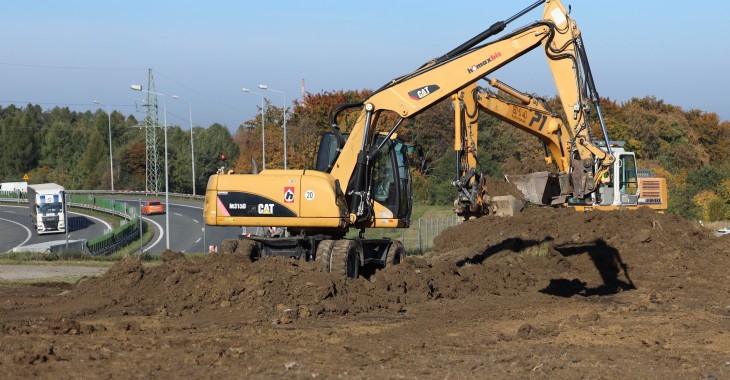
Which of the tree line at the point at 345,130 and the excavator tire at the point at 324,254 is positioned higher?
the tree line at the point at 345,130

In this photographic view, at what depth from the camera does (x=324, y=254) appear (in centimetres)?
1931

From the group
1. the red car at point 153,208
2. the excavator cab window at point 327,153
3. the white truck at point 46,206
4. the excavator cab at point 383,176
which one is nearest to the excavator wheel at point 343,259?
the excavator cab at point 383,176

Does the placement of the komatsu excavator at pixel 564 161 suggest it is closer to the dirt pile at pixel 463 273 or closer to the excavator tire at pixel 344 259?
the dirt pile at pixel 463 273

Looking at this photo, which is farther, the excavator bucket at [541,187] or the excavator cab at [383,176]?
the excavator bucket at [541,187]

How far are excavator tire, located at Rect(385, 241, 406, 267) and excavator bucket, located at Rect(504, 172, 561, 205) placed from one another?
364 cm

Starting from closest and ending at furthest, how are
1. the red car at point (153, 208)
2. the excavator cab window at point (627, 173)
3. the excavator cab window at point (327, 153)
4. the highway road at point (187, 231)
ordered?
the excavator cab window at point (327, 153), the excavator cab window at point (627, 173), the highway road at point (187, 231), the red car at point (153, 208)

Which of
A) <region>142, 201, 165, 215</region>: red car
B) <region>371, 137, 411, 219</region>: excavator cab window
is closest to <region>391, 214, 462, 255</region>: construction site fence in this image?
<region>371, 137, 411, 219</region>: excavator cab window

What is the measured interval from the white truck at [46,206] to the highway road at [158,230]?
71 centimetres

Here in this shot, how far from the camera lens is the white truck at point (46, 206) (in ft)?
217

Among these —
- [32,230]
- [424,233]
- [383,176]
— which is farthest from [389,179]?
[32,230]

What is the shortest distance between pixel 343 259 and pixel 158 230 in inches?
2012

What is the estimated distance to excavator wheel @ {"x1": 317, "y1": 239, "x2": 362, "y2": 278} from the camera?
19188 mm

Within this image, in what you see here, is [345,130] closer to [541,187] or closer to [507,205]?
[507,205]

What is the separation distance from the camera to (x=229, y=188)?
784 inches
